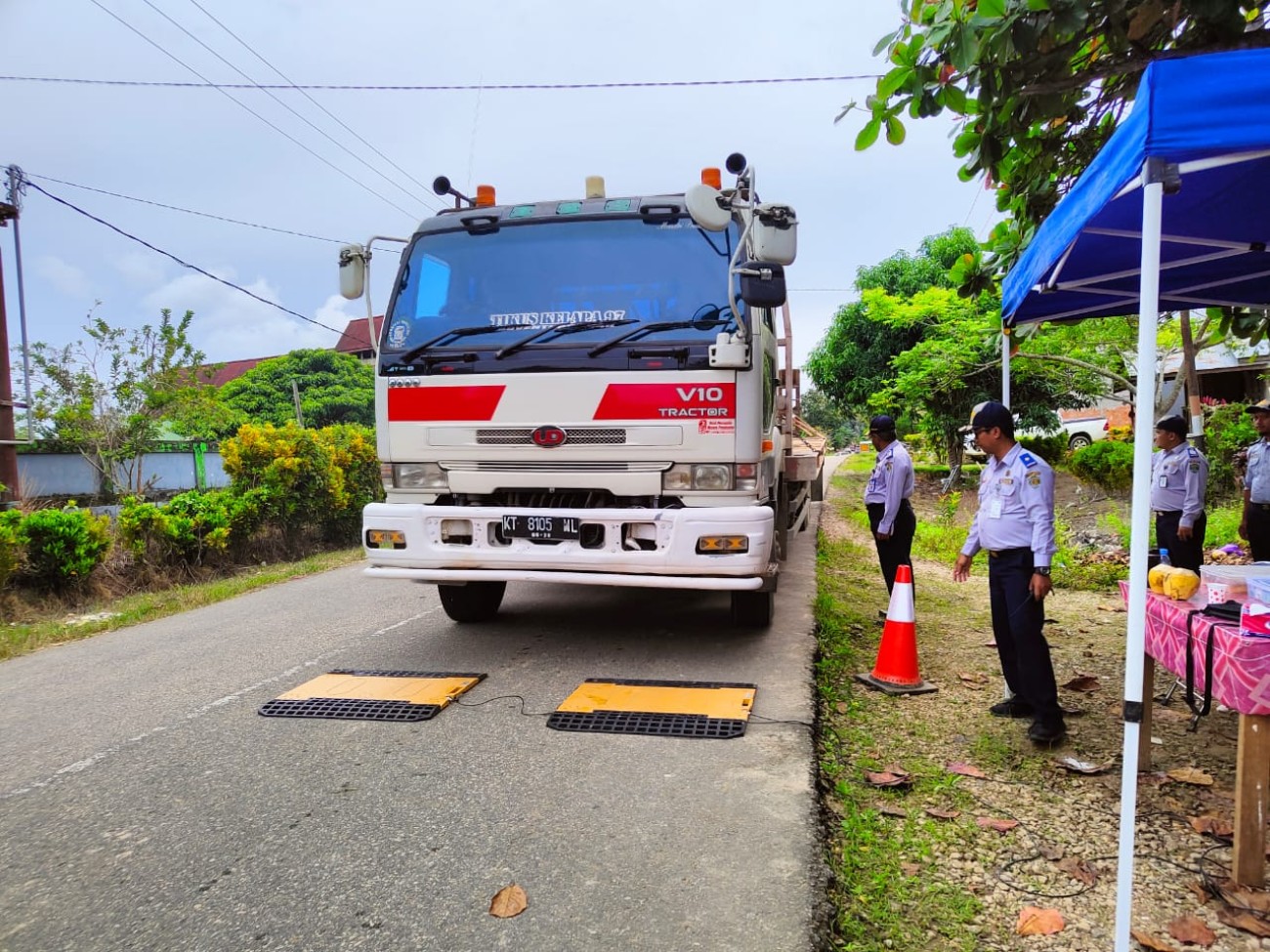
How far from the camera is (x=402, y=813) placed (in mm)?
3115

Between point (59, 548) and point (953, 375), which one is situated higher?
point (953, 375)

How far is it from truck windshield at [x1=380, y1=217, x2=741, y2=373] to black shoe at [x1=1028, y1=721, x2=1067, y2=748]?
254 centimetres

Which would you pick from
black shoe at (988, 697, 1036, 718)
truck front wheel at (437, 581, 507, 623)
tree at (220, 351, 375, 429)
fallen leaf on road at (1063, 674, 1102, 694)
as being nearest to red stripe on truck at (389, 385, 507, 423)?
truck front wheel at (437, 581, 507, 623)

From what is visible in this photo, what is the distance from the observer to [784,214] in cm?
446

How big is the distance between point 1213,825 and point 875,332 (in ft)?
59.3

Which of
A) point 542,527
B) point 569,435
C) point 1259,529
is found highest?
point 569,435

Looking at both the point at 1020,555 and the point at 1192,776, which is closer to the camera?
the point at 1192,776

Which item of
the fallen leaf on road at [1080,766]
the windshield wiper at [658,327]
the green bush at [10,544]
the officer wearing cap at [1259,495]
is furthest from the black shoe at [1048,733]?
the green bush at [10,544]

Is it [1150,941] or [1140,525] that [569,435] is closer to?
[1140,525]

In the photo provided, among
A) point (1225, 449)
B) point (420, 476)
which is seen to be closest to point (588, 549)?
point (420, 476)

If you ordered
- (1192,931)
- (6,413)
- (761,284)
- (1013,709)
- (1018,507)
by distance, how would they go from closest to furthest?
1. (1192,931)
2. (1018,507)
3. (1013,709)
4. (761,284)
5. (6,413)

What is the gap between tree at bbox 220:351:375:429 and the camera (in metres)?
32.4

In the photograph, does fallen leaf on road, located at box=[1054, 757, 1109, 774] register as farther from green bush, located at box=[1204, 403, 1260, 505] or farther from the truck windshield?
green bush, located at box=[1204, 403, 1260, 505]

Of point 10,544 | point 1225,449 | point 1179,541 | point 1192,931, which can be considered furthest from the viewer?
point 1225,449
